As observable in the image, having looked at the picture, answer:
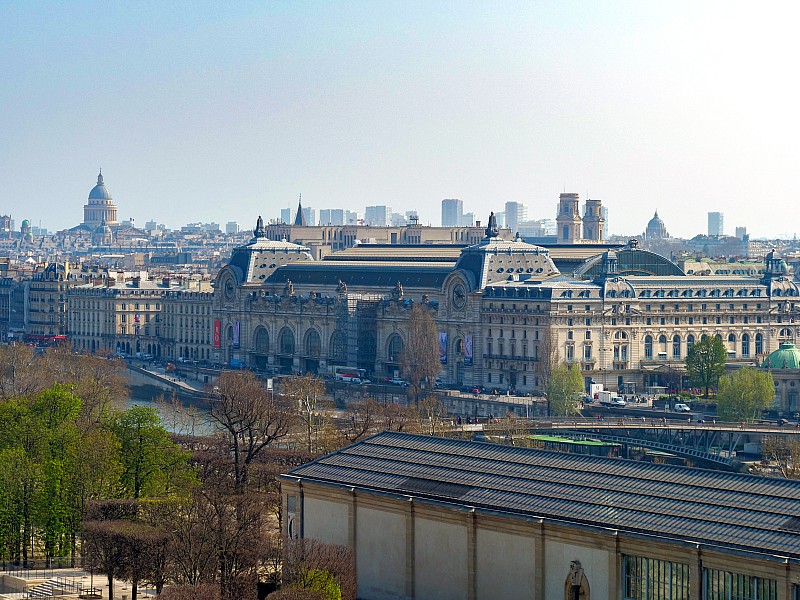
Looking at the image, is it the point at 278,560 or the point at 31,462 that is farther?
the point at 31,462

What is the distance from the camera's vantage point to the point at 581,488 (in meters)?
57.2

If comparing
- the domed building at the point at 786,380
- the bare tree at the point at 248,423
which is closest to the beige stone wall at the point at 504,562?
the bare tree at the point at 248,423

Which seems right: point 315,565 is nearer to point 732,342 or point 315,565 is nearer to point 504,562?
point 504,562

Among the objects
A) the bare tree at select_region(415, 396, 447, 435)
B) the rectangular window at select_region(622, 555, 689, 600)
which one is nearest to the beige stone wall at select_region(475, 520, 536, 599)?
the rectangular window at select_region(622, 555, 689, 600)

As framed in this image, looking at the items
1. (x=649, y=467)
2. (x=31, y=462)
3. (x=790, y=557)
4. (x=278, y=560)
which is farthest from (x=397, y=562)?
(x=31, y=462)

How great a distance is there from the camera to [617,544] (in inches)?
2115

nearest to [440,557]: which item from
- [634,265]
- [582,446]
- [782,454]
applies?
[782,454]

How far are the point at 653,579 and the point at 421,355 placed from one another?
79283 mm

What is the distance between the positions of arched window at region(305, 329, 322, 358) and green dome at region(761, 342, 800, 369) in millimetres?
40285

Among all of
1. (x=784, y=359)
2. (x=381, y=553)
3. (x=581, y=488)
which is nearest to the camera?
(x=581, y=488)

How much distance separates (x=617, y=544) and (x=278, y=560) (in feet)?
35.9

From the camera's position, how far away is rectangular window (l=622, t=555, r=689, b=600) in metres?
52.8

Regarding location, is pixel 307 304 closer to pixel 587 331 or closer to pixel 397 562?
pixel 587 331

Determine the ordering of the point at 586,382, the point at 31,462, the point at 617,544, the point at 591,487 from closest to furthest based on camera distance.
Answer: the point at 617,544, the point at 591,487, the point at 31,462, the point at 586,382
